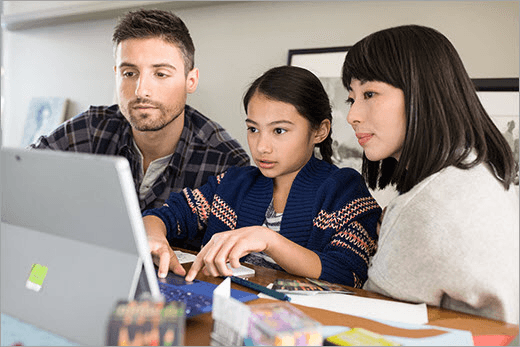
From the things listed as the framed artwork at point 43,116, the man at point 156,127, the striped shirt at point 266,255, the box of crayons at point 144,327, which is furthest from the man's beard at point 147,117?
the framed artwork at point 43,116

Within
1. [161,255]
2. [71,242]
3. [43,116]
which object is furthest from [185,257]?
[43,116]

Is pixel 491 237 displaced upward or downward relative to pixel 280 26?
downward

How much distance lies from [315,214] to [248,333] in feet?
2.43

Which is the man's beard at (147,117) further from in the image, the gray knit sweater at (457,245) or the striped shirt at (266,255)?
the gray knit sweater at (457,245)

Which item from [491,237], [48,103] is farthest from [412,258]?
[48,103]

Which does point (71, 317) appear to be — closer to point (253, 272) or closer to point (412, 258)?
point (253, 272)

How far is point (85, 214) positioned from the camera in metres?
0.66

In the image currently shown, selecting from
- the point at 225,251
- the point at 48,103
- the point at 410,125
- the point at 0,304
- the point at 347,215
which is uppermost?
the point at 48,103

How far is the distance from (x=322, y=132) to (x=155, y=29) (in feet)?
2.52

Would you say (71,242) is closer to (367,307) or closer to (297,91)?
(367,307)

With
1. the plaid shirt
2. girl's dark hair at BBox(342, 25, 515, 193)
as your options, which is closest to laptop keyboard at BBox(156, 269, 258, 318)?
girl's dark hair at BBox(342, 25, 515, 193)

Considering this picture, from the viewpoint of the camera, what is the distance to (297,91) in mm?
1382

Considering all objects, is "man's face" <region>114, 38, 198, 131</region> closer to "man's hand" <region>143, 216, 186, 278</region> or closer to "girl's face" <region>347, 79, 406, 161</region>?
"man's hand" <region>143, 216, 186, 278</region>

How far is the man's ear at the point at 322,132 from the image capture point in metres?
1.45
